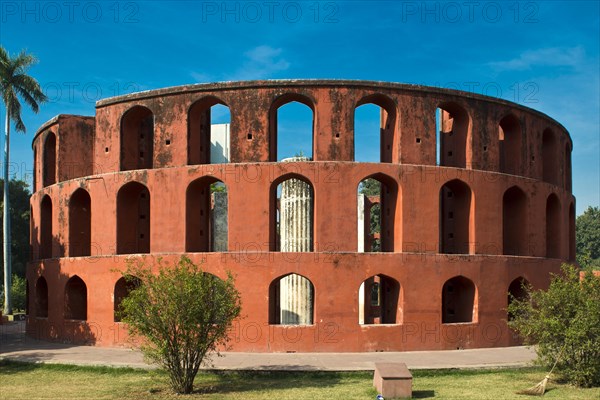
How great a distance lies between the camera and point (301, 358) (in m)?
14.5

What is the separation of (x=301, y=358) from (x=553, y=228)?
1064cm

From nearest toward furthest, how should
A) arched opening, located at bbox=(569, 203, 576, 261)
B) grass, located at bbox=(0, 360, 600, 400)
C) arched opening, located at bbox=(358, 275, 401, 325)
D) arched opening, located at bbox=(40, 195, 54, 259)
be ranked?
grass, located at bbox=(0, 360, 600, 400)
arched opening, located at bbox=(358, 275, 401, 325)
arched opening, located at bbox=(40, 195, 54, 259)
arched opening, located at bbox=(569, 203, 576, 261)

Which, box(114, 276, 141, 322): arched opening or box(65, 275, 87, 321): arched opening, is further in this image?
box(65, 275, 87, 321): arched opening

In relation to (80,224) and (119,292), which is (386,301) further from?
(80,224)

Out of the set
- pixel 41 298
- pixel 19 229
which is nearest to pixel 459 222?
pixel 41 298

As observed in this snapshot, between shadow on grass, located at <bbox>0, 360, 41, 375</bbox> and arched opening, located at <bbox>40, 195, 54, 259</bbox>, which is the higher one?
arched opening, located at <bbox>40, 195, 54, 259</bbox>

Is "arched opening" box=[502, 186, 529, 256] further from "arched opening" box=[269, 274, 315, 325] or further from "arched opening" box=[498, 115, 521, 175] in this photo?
"arched opening" box=[269, 274, 315, 325]

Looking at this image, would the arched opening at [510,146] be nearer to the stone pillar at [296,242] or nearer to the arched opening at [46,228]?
the stone pillar at [296,242]

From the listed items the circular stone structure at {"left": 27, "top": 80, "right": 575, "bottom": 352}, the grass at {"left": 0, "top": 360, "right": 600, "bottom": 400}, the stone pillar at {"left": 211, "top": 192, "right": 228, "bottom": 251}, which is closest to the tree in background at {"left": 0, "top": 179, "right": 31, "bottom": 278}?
the stone pillar at {"left": 211, "top": 192, "right": 228, "bottom": 251}

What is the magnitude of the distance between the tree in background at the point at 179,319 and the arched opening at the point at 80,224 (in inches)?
327

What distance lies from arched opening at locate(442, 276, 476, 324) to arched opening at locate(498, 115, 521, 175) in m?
4.01

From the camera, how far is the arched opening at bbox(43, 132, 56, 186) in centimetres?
2072

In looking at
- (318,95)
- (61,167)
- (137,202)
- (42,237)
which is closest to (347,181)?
(318,95)

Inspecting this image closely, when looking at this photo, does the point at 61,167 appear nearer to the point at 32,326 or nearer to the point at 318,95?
the point at 32,326
